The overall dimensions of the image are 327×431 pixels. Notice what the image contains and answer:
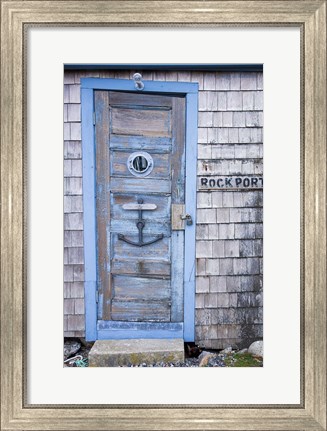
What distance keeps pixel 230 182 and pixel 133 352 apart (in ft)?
4.15

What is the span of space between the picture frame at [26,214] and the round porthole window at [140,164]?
4.05ft

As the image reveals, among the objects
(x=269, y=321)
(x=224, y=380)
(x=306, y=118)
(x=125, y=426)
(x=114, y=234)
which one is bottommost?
(x=125, y=426)

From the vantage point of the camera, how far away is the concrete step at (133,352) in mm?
2443

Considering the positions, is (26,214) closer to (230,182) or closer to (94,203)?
(94,203)

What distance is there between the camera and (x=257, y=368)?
1552 millimetres

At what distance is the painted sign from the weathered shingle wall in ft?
0.10

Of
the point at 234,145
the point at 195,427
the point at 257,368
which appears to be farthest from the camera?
the point at 234,145

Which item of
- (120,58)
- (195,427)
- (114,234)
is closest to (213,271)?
(114,234)

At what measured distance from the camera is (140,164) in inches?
106

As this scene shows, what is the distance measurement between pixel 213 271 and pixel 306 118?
4.73ft

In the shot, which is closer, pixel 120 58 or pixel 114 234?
pixel 120 58

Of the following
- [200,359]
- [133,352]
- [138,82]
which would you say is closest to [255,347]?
[200,359]

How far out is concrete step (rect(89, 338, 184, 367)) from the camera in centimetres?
244

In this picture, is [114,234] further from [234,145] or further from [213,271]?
[234,145]
